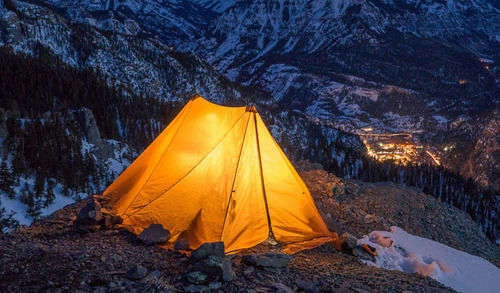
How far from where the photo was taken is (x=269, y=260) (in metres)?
5.61

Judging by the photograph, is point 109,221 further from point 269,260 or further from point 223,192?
point 269,260

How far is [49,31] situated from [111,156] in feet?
203

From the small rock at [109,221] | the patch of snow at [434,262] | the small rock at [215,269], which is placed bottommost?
the patch of snow at [434,262]

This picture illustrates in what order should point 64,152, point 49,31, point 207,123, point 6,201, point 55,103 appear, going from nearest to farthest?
point 207,123 → point 6,201 → point 64,152 → point 55,103 → point 49,31

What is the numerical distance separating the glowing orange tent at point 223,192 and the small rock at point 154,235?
0.37 metres

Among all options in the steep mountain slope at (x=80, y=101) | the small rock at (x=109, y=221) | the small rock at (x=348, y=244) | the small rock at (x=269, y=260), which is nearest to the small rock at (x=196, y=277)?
the small rock at (x=269, y=260)

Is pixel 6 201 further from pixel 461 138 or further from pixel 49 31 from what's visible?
pixel 461 138

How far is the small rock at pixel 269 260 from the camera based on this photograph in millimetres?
5562

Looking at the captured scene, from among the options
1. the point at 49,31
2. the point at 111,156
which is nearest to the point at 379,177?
the point at 111,156

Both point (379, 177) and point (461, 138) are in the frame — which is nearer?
point (379, 177)

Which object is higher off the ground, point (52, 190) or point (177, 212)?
point (177, 212)

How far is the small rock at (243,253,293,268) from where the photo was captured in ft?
18.2

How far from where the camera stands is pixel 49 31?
6331 cm

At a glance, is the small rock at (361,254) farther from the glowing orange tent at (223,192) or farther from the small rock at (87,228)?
the small rock at (87,228)
